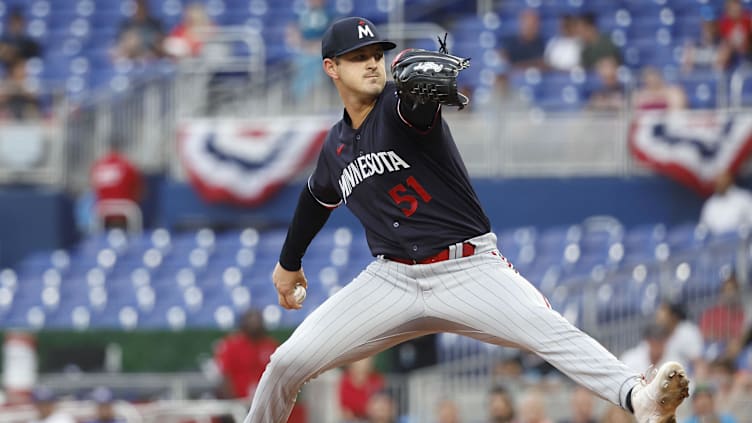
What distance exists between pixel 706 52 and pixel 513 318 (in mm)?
10048

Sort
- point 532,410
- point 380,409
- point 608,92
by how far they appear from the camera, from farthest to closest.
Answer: point 608,92
point 380,409
point 532,410

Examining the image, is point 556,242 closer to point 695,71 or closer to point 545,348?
point 695,71

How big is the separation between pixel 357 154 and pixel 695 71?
9.61 meters

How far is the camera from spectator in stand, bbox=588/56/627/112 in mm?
14523

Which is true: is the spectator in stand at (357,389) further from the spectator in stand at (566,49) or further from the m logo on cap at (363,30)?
the m logo on cap at (363,30)

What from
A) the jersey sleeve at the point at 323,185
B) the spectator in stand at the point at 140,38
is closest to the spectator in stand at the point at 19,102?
the spectator in stand at the point at 140,38

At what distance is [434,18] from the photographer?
17703 millimetres

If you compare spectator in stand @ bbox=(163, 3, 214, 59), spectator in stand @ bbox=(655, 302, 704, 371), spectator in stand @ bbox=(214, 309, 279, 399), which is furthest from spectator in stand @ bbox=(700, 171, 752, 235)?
spectator in stand @ bbox=(163, 3, 214, 59)

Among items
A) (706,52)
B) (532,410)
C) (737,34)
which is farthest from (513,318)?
(706,52)

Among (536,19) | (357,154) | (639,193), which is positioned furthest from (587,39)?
(357,154)

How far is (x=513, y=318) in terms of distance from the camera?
5672mm

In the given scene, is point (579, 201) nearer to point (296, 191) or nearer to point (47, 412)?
point (296, 191)

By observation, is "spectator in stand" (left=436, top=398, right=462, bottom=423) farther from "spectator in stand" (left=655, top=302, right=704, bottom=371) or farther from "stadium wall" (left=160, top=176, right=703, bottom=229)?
"stadium wall" (left=160, top=176, right=703, bottom=229)

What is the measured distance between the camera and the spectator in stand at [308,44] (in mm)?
15992
